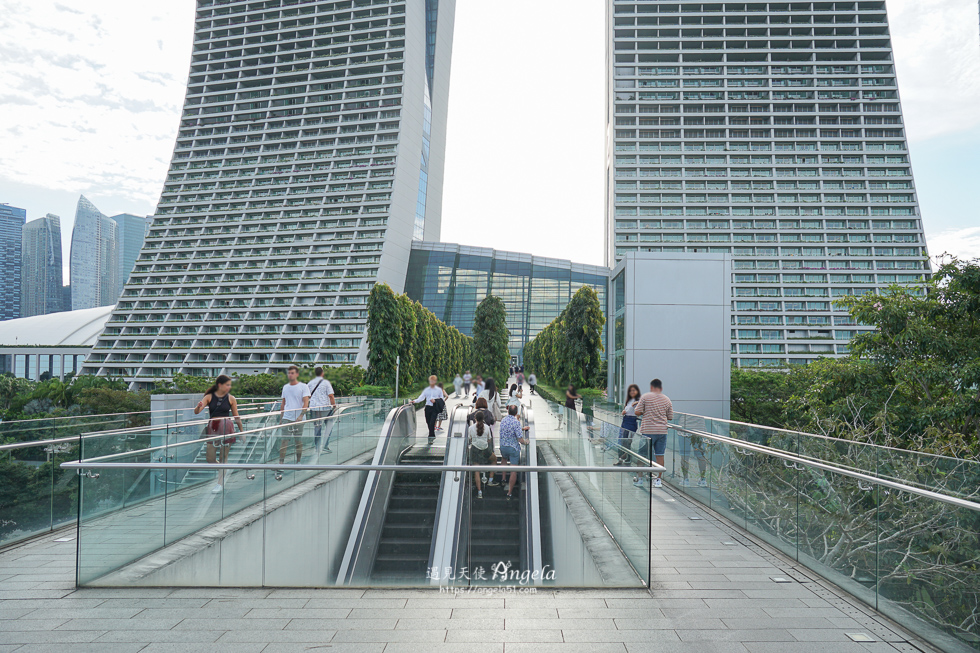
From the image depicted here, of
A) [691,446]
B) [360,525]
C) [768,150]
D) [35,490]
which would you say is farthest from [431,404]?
[768,150]

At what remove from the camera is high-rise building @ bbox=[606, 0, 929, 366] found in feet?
194

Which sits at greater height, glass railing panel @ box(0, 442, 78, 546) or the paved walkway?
glass railing panel @ box(0, 442, 78, 546)

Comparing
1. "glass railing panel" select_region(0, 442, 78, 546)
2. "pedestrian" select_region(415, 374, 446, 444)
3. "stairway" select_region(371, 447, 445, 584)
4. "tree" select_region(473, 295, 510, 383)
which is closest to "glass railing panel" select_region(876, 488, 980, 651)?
"stairway" select_region(371, 447, 445, 584)

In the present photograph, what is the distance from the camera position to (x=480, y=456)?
9930mm

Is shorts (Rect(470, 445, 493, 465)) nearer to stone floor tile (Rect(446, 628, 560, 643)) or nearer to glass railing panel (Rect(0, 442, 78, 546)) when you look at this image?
stone floor tile (Rect(446, 628, 560, 643))

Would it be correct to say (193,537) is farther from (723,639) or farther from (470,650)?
(723,639)

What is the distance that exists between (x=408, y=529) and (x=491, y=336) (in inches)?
1957

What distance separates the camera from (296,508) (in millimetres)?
5352

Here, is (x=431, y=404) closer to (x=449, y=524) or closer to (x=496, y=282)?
(x=449, y=524)

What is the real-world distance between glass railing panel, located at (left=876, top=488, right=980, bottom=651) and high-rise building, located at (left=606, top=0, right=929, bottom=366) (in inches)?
2199

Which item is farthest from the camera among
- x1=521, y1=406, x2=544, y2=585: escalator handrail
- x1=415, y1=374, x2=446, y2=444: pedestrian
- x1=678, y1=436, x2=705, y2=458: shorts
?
x1=415, y1=374, x2=446, y2=444: pedestrian

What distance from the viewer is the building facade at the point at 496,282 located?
231ft

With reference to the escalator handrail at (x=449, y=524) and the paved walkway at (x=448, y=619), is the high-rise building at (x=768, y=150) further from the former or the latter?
the escalator handrail at (x=449, y=524)

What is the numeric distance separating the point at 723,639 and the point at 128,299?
71.0 m
